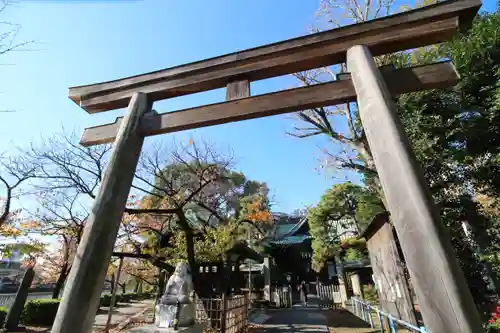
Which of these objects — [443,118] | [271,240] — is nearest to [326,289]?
[271,240]

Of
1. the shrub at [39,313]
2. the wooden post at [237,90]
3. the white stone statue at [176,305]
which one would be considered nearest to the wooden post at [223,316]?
the white stone statue at [176,305]

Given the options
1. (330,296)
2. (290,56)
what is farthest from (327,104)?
(330,296)

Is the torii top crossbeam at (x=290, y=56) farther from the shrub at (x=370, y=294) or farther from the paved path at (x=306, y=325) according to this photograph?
the shrub at (x=370, y=294)

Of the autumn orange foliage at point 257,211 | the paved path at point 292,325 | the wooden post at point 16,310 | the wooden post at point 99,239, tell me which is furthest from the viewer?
the autumn orange foliage at point 257,211

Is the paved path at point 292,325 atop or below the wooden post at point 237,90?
below

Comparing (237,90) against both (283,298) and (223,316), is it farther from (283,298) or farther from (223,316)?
(283,298)

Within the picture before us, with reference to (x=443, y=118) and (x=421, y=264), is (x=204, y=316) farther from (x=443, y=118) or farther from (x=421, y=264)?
(x=443, y=118)

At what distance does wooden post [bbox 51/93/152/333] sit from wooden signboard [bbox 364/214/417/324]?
588 centimetres

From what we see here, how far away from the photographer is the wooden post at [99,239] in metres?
2.16

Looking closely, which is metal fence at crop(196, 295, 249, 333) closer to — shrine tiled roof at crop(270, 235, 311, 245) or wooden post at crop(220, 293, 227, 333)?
wooden post at crop(220, 293, 227, 333)

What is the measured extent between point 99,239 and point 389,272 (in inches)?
258

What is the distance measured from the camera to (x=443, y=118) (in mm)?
9344

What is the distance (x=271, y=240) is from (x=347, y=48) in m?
23.5

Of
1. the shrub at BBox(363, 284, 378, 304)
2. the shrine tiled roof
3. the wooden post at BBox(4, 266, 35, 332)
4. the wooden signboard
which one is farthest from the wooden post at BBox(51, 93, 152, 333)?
the shrine tiled roof
